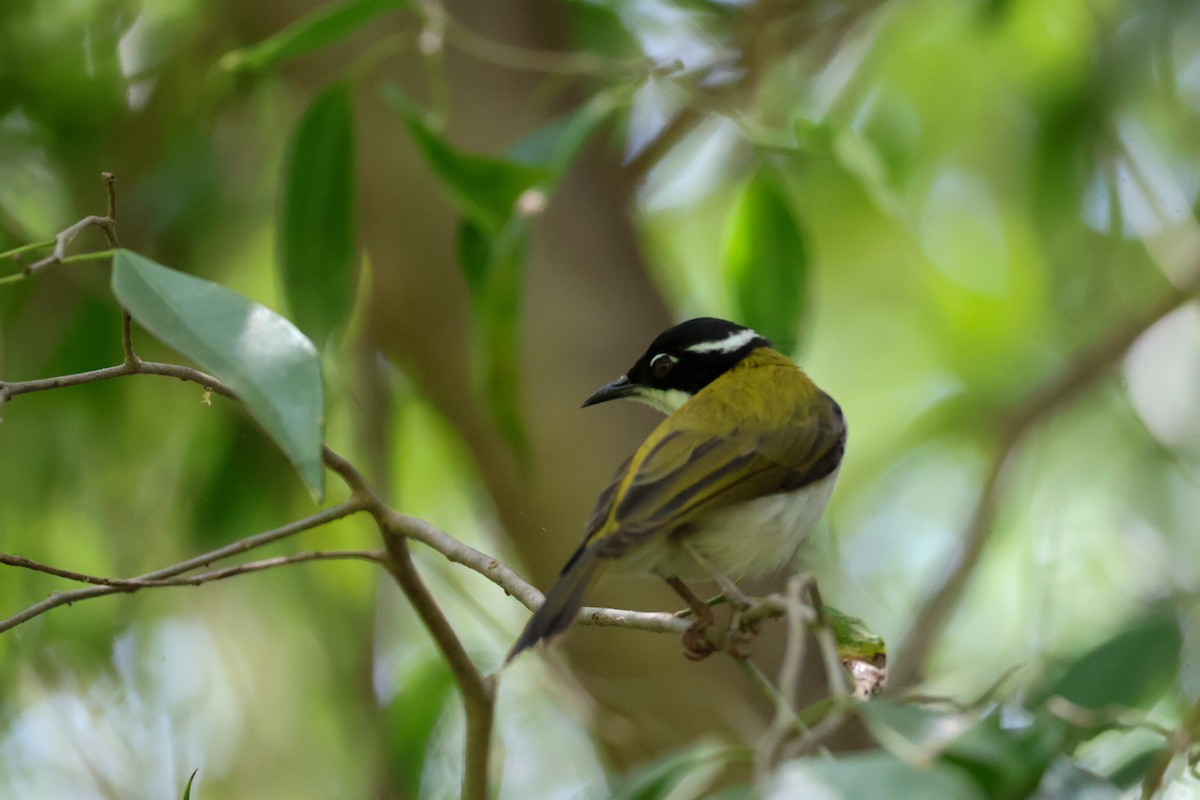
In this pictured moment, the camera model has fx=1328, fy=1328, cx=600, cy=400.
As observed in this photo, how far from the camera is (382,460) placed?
5.41 metres

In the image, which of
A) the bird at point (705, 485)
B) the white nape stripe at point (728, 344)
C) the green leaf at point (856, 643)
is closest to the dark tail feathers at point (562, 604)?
the bird at point (705, 485)

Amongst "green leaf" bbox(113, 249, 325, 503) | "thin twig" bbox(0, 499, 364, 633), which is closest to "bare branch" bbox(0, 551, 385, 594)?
"thin twig" bbox(0, 499, 364, 633)

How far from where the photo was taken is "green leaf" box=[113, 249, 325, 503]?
1.97m

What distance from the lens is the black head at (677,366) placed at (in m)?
4.24

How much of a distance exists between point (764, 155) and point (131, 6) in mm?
3158

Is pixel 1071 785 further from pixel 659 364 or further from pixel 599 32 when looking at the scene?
pixel 599 32

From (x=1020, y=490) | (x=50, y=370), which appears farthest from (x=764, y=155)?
(x=50, y=370)

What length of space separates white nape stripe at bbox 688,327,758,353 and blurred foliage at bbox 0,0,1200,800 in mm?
179

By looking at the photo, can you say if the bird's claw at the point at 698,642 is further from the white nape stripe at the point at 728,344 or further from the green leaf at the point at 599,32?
the green leaf at the point at 599,32

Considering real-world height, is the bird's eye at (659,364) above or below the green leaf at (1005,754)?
above

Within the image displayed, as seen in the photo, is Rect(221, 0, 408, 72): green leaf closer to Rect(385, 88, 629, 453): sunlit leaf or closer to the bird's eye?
Rect(385, 88, 629, 453): sunlit leaf

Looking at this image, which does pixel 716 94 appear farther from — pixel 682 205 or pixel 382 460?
pixel 382 460

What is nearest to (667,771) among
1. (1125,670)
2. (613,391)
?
(1125,670)

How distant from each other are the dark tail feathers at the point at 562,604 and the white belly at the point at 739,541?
35 centimetres
